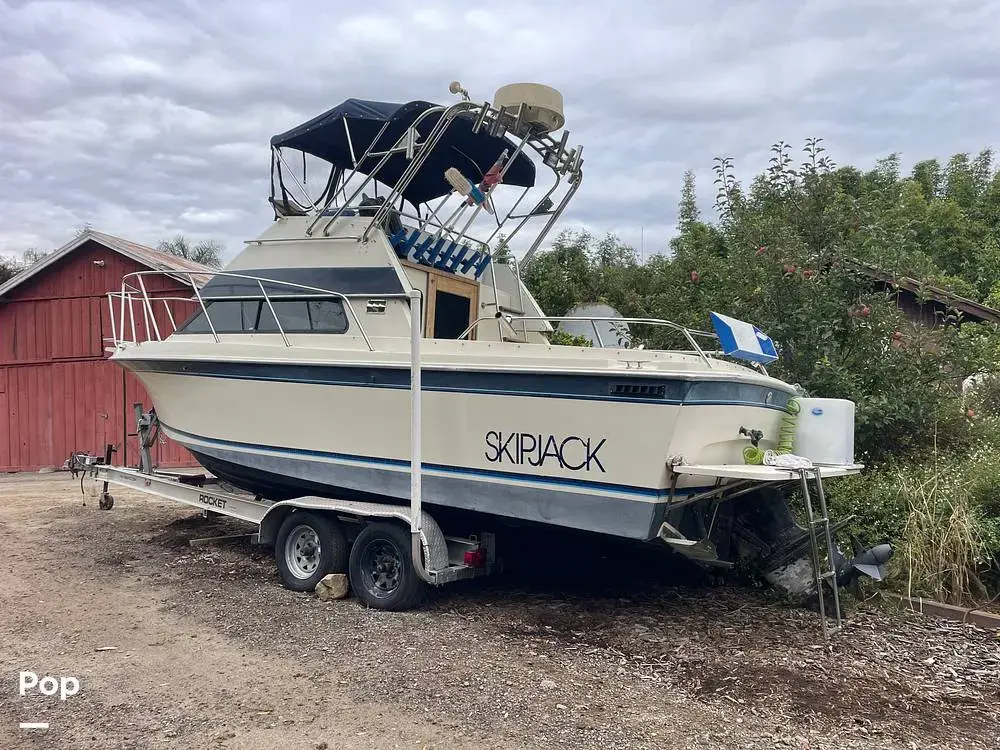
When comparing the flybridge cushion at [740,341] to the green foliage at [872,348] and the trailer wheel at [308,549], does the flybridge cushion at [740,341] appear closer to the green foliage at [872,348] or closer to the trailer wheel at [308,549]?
the green foliage at [872,348]

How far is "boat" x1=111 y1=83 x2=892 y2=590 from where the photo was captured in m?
4.50

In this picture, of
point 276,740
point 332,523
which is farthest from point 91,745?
point 332,523

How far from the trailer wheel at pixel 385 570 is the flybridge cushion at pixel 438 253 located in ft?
7.04

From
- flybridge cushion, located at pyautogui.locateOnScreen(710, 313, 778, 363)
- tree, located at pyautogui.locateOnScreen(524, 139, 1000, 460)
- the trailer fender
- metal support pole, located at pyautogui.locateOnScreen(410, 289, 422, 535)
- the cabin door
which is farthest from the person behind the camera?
tree, located at pyautogui.locateOnScreen(524, 139, 1000, 460)

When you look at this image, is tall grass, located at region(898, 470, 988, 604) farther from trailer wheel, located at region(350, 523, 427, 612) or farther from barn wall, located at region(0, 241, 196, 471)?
barn wall, located at region(0, 241, 196, 471)

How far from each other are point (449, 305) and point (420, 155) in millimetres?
1337

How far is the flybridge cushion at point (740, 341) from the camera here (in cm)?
464

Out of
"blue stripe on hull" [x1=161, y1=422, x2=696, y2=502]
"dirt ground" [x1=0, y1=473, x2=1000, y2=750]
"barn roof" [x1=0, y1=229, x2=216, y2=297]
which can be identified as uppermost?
"barn roof" [x1=0, y1=229, x2=216, y2=297]

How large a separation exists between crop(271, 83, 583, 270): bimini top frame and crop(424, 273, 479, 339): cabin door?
16.3 inches

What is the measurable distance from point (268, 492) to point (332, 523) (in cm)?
105

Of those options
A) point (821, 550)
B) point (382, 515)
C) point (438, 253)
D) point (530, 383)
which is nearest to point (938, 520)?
point (821, 550)

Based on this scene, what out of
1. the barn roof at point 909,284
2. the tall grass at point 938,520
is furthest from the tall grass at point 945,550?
the barn roof at point 909,284

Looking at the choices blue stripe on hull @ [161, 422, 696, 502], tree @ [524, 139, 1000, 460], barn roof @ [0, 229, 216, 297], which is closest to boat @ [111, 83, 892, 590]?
blue stripe on hull @ [161, 422, 696, 502]

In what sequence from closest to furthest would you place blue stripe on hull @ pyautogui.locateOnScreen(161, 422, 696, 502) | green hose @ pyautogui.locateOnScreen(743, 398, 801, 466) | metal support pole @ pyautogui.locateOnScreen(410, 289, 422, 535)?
1. blue stripe on hull @ pyautogui.locateOnScreen(161, 422, 696, 502)
2. metal support pole @ pyautogui.locateOnScreen(410, 289, 422, 535)
3. green hose @ pyautogui.locateOnScreen(743, 398, 801, 466)
